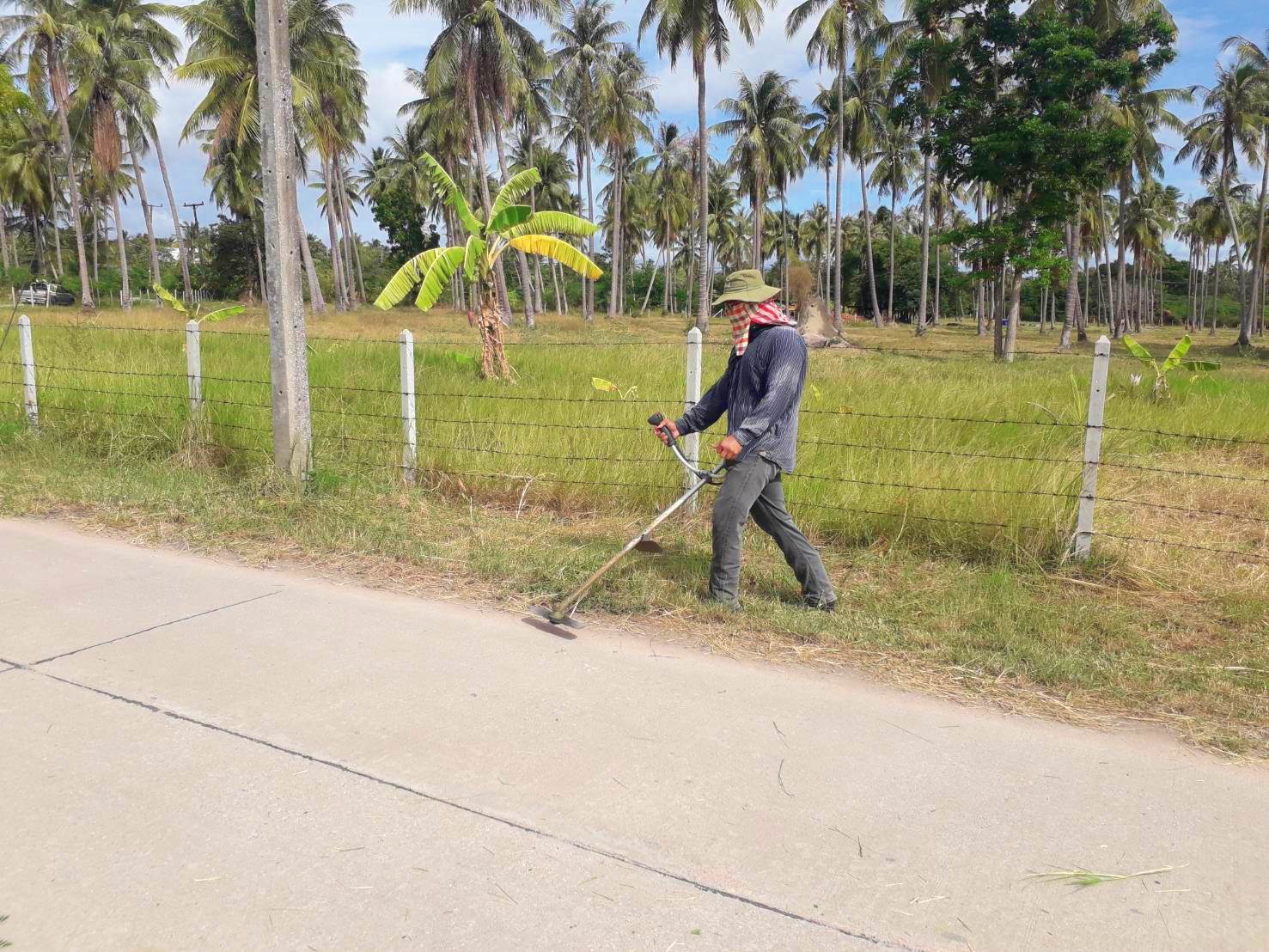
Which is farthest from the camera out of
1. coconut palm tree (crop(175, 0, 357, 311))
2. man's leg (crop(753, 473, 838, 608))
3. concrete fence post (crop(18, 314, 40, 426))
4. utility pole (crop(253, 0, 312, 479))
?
coconut palm tree (crop(175, 0, 357, 311))

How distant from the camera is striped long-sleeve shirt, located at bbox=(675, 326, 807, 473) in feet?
15.5

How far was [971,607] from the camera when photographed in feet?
16.3

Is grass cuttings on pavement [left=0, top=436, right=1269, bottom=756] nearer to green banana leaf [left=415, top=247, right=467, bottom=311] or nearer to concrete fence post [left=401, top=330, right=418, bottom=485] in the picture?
concrete fence post [left=401, top=330, right=418, bottom=485]

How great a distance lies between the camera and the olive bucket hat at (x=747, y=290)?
482 centimetres

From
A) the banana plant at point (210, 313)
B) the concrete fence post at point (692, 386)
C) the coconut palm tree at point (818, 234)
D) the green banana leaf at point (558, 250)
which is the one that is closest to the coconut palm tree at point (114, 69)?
the banana plant at point (210, 313)

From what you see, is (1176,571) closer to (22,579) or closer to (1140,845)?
(1140,845)

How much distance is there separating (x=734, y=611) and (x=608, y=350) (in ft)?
36.2

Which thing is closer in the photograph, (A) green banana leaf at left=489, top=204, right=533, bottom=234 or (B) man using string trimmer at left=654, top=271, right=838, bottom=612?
(B) man using string trimmer at left=654, top=271, right=838, bottom=612

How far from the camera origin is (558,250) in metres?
12.3

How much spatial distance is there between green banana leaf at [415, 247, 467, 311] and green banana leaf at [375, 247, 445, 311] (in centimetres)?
15

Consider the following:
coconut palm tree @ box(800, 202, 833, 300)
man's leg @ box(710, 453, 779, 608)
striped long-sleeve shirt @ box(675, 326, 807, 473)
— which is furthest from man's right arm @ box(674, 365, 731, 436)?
coconut palm tree @ box(800, 202, 833, 300)

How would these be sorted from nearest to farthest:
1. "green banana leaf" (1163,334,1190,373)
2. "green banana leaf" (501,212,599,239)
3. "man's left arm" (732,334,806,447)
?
1. "man's left arm" (732,334,806,447)
2. "green banana leaf" (1163,334,1190,373)
3. "green banana leaf" (501,212,599,239)

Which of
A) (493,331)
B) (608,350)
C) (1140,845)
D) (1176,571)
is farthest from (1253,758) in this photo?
(608,350)

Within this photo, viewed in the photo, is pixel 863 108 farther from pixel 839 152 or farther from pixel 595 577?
pixel 595 577
